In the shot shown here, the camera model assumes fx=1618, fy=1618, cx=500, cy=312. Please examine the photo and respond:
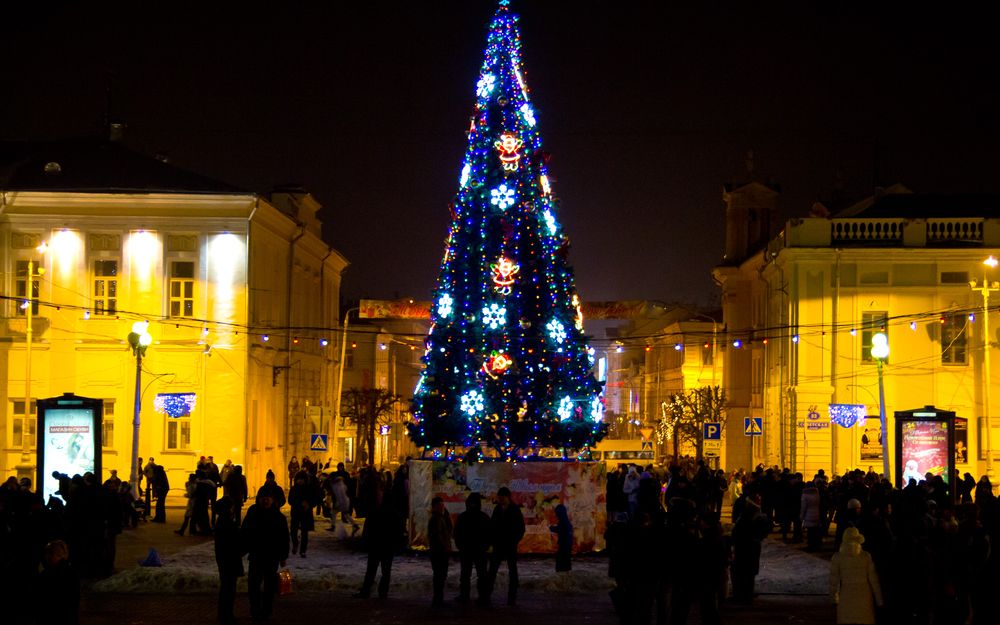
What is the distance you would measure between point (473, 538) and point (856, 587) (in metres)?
7.27

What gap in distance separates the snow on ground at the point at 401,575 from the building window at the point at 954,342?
2343cm

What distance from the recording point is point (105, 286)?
52281 mm

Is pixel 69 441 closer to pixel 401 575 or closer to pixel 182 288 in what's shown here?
pixel 401 575

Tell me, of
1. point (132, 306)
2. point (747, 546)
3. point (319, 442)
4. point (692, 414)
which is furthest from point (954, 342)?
point (747, 546)

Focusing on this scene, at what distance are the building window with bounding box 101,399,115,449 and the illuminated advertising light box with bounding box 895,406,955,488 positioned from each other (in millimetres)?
26585

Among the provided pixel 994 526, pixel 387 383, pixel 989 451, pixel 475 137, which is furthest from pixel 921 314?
pixel 387 383

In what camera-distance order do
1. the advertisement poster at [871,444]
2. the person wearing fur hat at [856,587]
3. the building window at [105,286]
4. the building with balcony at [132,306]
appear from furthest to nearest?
the advertisement poster at [871,444], the building window at [105,286], the building with balcony at [132,306], the person wearing fur hat at [856,587]

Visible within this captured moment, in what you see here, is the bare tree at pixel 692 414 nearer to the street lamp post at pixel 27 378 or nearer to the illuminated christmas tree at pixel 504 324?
the street lamp post at pixel 27 378

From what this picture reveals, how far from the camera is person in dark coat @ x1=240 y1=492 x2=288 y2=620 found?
1997 cm

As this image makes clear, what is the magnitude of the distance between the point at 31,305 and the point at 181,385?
5.30m

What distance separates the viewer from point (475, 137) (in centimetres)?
3033

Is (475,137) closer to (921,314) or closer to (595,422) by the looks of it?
(595,422)

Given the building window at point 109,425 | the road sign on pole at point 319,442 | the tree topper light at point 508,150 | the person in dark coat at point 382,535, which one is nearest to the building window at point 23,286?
the building window at point 109,425

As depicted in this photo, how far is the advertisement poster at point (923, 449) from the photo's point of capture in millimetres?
34281
